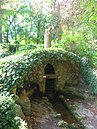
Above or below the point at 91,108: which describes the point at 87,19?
above

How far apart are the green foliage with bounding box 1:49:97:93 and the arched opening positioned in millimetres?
990

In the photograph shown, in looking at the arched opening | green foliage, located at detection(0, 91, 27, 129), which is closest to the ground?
the arched opening

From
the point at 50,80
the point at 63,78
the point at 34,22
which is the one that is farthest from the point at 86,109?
the point at 34,22

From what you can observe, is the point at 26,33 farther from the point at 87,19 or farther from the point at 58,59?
the point at 87,19

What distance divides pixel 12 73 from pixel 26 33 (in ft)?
43.8

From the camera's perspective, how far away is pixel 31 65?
930 cm

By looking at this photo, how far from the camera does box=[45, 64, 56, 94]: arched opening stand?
37.5 feet

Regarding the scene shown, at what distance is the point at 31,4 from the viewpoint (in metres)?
20.2

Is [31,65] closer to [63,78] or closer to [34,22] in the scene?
[63,78]

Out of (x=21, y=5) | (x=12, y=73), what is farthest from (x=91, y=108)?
(x=21, y=5)

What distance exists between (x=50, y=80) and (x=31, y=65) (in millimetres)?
2726

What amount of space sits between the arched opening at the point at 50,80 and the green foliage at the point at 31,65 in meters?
0.99

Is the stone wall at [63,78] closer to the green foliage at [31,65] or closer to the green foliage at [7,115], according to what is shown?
the green foliage at [31,65]

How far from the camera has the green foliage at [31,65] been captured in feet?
27.2
